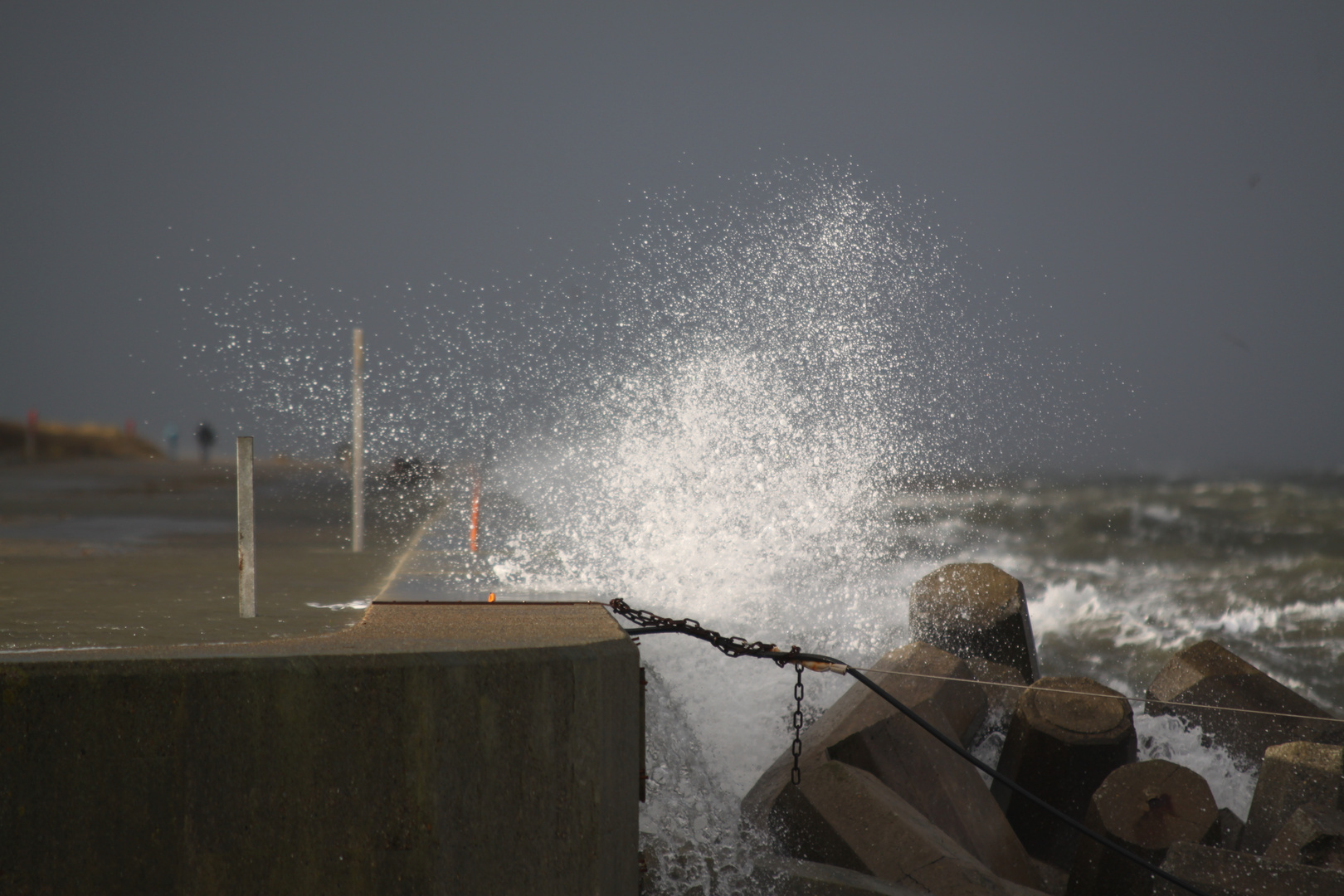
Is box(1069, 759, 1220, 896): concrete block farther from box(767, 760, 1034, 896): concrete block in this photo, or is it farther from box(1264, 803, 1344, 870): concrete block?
box(767, 760, 1034, 896): concrete block

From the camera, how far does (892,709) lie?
16.2 ft

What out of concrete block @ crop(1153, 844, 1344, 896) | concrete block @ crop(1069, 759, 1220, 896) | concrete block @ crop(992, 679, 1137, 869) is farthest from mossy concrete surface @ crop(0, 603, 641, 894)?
concrete block @ crop(992, 679, 1137, 869)

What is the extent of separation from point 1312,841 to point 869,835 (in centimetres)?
196

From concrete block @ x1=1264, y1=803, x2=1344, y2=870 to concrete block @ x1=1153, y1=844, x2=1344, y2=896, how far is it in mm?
267

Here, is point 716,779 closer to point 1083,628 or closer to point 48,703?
point 48,703

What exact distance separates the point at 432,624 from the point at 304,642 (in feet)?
3.68

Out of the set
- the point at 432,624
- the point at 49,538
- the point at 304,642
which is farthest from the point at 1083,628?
the point at 49,538

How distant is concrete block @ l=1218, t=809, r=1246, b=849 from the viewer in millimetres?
5086

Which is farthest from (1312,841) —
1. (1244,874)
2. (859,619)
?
(859,619)

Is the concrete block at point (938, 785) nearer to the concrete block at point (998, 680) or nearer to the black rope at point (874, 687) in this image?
the black rope at point (874, 687)

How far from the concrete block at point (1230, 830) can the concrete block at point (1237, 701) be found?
2.51ft

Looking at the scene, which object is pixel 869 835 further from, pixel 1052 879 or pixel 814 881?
pixel 1052 879

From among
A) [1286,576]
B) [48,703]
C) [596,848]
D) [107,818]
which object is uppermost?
[48,703]

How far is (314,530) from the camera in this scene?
1831 centimetres
